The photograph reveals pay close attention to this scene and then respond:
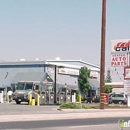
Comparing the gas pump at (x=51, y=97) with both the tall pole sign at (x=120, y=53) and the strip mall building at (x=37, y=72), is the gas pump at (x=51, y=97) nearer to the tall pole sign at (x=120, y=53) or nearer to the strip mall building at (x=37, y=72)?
the tall pole sign at (x=120, y=53)

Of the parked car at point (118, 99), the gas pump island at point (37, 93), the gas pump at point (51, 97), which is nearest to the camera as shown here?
the gas pump island at point (37, 93)

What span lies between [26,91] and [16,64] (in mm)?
24576

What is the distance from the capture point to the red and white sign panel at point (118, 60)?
142 feet

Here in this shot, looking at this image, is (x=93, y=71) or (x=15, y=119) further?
(x=93, y=71)

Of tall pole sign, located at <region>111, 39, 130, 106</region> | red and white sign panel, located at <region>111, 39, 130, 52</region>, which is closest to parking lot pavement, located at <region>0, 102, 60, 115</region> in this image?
Result: tall pole sign, located at <region>111, 39, 130, 106</region>

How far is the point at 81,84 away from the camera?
247 ft

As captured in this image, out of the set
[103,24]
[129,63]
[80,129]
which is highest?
[103,24]

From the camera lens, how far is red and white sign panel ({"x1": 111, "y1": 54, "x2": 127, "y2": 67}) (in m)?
43.2

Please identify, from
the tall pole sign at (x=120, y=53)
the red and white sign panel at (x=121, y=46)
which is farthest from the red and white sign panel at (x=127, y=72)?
the red and white sign panel at (x=121, y=46)

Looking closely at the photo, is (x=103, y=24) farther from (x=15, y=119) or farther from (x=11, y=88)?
(x=11, y=88)

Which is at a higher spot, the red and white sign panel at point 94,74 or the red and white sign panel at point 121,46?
the red and white sign panel at point 121,46

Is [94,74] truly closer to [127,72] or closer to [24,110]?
[127,72]

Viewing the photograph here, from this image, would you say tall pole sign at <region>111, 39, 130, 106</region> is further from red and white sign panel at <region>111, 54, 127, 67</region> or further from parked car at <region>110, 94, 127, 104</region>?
parked car at <region>110, 94, 127, 104</region>

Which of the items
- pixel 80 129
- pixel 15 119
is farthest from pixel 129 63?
pixel 80 129
